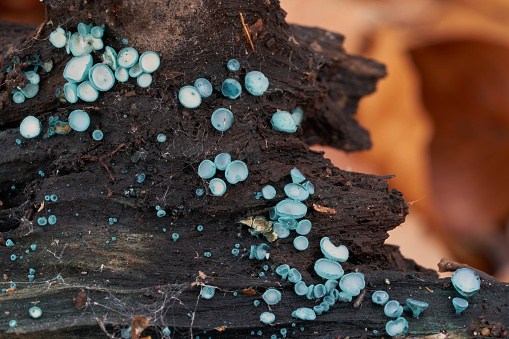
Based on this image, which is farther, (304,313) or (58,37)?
(58,37)

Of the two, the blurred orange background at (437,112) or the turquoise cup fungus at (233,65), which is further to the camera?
the blurred orange background at (437,112)

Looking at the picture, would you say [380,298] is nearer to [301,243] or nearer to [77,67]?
[301,243]

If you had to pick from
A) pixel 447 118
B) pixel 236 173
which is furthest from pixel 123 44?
pixel 447 118

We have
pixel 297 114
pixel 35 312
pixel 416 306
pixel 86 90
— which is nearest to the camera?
pixel 35 312

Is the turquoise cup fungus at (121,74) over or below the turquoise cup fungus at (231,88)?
below

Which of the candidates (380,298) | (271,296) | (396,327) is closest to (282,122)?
(271,296)

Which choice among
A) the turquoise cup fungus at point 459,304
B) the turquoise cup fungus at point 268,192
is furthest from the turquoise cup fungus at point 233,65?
the turquoise cup fungus at point 459,304

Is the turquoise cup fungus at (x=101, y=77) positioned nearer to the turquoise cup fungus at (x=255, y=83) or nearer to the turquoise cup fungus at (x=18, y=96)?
the turquoise cup fungus at (x=18, y=96)

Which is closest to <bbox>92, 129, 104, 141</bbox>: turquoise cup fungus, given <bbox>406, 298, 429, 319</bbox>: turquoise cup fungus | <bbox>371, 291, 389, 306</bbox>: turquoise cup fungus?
<bbox>371, 291, 389, 306</bbox>: turquoise cup fungus
